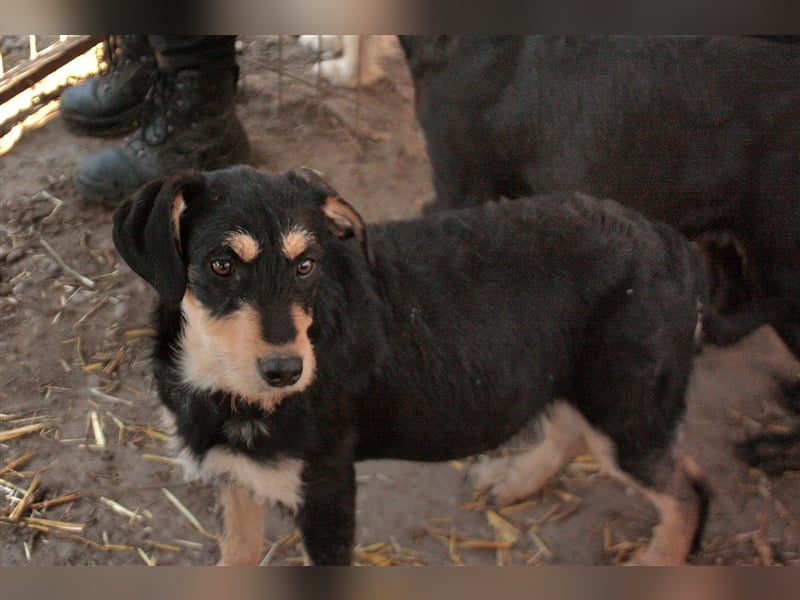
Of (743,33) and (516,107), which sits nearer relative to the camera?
(743,33)

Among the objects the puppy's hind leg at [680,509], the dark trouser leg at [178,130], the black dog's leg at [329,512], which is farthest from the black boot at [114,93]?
the puppy's hind leg at [680,509]

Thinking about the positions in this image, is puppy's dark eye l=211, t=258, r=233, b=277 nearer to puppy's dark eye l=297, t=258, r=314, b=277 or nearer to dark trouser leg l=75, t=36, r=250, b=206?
puppy's dark eye l=297, t=258, r=314, b=277

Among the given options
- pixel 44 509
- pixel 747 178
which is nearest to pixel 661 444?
pixel 747 178

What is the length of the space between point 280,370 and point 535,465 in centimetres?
89

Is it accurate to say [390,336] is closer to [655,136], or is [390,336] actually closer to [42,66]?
[655,136]

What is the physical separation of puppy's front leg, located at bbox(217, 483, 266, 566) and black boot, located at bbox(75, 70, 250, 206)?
69 cm

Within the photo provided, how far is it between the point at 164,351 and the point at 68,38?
0.65 meters

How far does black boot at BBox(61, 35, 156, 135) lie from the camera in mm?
1815

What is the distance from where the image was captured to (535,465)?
2066mm

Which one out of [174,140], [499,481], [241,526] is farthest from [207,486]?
[174,140]

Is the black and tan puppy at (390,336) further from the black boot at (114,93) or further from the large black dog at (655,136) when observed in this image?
the black boot at (114,93)

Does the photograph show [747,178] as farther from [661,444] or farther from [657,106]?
[661,444]

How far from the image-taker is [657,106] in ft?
6.18

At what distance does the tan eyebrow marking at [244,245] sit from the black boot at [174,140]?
1.20ft
